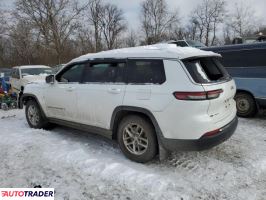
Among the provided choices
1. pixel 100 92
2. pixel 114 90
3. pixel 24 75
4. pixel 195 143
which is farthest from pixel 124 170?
pixel 24 75

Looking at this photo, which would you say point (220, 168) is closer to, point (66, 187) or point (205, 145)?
point (205, 145)

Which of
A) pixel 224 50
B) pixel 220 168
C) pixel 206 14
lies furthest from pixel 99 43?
pixel 220 168

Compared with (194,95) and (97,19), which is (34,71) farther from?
(97,19)

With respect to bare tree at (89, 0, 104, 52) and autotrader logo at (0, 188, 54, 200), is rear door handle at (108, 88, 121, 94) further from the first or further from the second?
bare tree at (89, 0, 104, 52)

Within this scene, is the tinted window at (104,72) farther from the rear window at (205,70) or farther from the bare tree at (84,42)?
the bare tree at (84,42)

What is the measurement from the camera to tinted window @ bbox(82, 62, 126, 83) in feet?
15.0

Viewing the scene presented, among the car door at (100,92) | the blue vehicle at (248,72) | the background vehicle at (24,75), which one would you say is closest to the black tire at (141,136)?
the car door at (100,92)

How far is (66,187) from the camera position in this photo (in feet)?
12.2

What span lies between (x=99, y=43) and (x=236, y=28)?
23.3 metres

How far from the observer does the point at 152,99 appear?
157 inches

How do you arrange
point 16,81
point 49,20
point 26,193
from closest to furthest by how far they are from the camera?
point 26,193 → point 16,81 → point 49,20

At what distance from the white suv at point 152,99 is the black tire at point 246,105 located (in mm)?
2845

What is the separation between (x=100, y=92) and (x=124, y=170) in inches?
53.1

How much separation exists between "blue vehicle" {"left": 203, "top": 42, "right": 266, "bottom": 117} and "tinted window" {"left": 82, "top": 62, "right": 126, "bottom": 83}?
385 cm
